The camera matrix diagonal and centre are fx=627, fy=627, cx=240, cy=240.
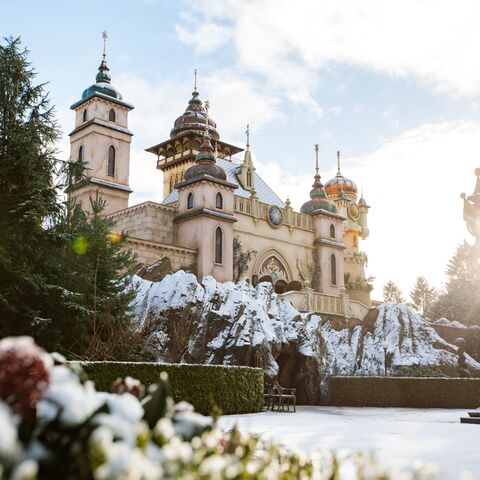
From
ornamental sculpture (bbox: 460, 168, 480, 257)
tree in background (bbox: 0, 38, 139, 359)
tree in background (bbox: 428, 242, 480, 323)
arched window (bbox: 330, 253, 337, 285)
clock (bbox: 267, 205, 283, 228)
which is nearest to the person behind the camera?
ornamental sculpture (bbox: 460, 168, 480, 257)

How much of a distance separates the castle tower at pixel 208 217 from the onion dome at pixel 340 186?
26.1 m

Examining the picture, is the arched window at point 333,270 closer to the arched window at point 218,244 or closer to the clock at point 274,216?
the clock at point 274,216

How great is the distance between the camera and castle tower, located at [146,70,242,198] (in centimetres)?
4856

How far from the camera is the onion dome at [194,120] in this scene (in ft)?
162

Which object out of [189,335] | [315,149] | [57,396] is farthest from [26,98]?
[315,149]

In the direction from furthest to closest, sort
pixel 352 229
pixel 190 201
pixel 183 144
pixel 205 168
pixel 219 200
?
pixel 352 229, pixel 183 144, pixel 205 168, pixel 219 200, pixel 190 201

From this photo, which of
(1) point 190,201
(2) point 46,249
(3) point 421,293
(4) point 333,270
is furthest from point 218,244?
(3) point 421,293

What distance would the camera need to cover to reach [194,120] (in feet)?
163

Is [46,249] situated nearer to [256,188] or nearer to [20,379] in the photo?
[20,379]

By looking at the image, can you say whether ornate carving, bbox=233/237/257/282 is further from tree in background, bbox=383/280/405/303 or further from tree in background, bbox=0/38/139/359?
tree in background, bbox=383/280/405/303

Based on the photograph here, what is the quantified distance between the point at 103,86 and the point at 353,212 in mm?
28089

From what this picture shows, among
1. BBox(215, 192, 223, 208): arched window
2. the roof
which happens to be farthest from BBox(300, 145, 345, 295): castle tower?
BBox(215, 192, 223, 208): arched window

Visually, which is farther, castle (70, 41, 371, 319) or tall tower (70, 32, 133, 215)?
tall tower (70, 32, 133, 215)

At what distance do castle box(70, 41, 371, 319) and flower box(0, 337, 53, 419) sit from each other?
1153 inches
